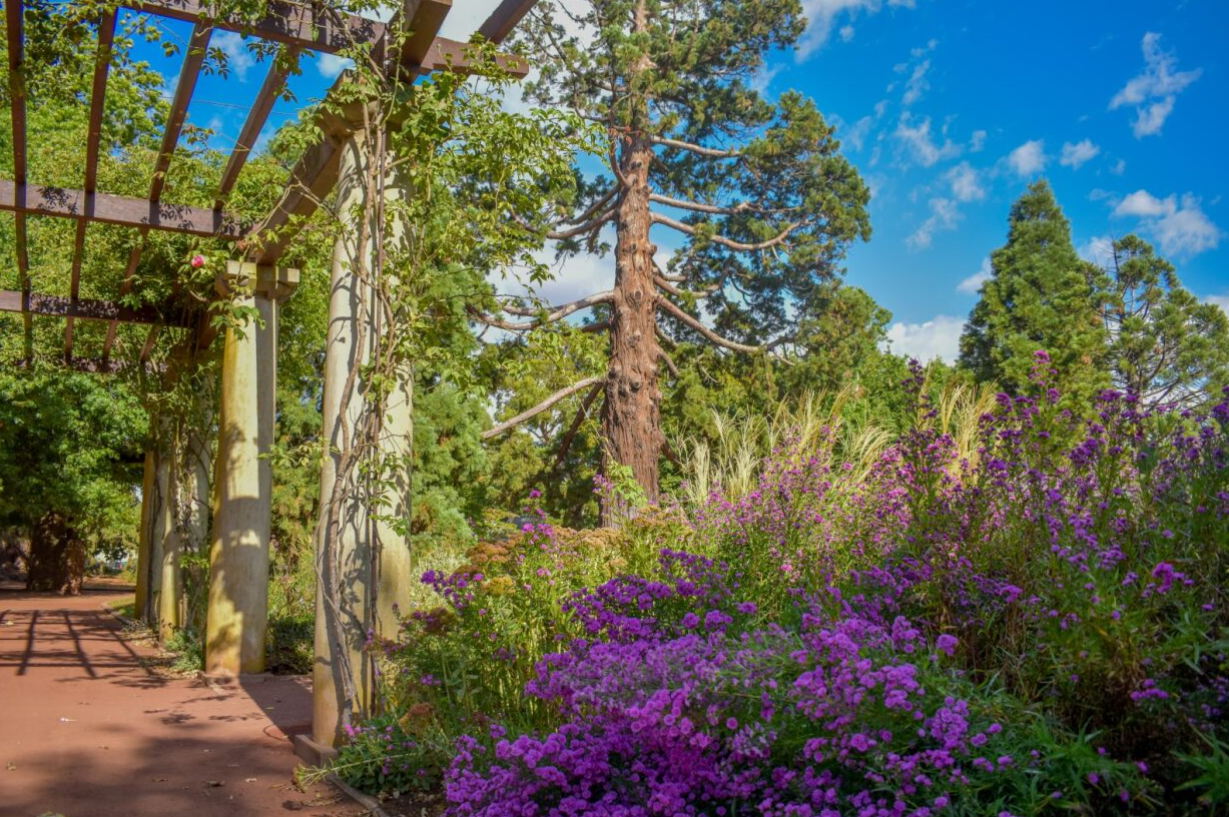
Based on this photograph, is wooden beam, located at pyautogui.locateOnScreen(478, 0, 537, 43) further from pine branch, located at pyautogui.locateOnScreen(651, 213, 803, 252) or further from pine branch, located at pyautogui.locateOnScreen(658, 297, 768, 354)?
pine branch, located at pyautogui.locateOnScreen(651, 213, 803, 252)

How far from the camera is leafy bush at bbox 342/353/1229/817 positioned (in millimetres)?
2143

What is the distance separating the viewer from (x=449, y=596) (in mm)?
4066

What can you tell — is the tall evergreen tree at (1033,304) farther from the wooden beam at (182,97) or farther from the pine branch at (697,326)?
the wooden beam at (182,97)

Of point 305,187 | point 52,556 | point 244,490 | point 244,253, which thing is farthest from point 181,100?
point 52,556

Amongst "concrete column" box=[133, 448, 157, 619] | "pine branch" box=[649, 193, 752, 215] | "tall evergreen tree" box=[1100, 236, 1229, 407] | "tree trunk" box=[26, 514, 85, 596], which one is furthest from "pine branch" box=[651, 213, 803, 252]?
"tree trunk" box=[26, 514, 85, 596]

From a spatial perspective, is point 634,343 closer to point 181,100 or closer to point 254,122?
point 254,122

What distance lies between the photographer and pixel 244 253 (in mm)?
6977

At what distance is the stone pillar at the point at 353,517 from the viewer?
4.34 m

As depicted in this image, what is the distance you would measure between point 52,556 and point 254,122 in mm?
19604

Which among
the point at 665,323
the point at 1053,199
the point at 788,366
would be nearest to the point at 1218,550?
the point at 788,366

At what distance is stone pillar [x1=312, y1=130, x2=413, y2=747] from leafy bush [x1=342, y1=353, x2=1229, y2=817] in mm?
369

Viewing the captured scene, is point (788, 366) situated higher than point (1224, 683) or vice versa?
point (788, 366)

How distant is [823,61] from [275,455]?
9030 mm

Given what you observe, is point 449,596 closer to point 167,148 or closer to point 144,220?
point 167,148
